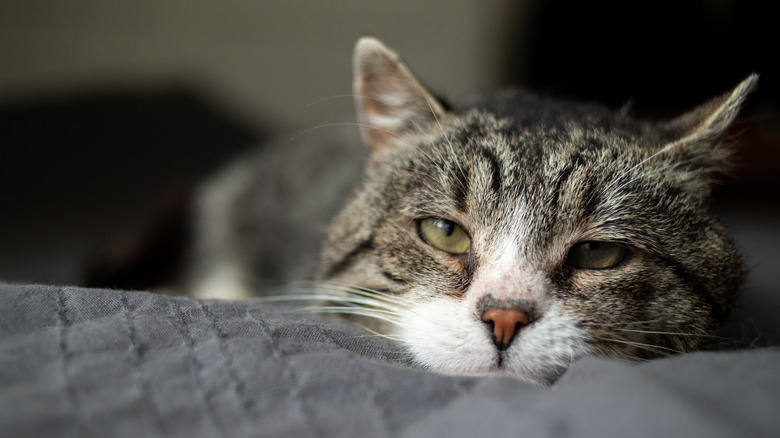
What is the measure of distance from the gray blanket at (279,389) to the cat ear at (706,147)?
45 cm

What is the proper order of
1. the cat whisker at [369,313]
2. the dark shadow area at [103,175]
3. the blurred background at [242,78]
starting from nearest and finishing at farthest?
1. the cat whisker at [369,313]
2. the dark shadow area at [103,175]
3. the blurred background at [242,78]

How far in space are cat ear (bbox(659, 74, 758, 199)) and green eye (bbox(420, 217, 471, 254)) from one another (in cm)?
40

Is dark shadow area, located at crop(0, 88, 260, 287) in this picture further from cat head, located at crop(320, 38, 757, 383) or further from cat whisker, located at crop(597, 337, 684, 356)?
cat whisker, located at crop(597, 337, 684, 356)

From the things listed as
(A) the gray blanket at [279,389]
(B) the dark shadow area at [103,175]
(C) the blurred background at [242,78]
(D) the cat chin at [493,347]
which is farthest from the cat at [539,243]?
(B) the dark shadow area at [103,175]

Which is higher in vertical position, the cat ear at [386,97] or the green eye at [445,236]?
the cat ear at [386,97]

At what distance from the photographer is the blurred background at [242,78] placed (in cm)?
205

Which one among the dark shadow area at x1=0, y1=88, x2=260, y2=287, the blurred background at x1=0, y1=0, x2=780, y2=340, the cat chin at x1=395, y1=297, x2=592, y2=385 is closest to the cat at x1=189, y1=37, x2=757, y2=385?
the cat chin at x1=395, y1=297, x2=592, y2=385

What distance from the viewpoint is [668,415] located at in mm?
521

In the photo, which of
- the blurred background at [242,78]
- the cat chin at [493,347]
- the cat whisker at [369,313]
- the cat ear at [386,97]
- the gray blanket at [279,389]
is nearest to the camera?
the gray blanket at [279,389]

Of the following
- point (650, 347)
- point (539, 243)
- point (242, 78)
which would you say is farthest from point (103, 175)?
point (650, 347)

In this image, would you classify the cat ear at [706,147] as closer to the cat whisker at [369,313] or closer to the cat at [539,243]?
the cat at [539,243]

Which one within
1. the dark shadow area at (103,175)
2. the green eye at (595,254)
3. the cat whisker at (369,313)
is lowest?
the dark shadow area at (103,175)

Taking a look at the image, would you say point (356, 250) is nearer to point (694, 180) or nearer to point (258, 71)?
point (694, 180)

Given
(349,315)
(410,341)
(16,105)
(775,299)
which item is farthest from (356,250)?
(16,105)
